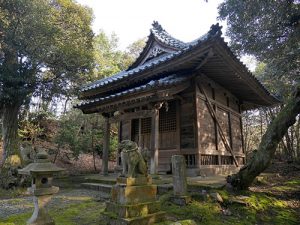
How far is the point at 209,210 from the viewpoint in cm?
574

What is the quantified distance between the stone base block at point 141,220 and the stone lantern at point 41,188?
110cm

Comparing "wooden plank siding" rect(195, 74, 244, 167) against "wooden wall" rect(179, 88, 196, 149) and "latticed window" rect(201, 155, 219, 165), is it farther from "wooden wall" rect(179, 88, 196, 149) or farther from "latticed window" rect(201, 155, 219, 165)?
"wooden wall" rect(179, 88, 196, 149)

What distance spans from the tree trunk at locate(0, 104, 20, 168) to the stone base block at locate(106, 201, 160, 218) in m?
8.69

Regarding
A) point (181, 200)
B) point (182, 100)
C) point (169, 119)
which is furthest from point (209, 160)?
point (181, 200)

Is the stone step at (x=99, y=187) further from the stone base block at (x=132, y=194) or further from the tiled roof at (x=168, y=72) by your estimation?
the stone base block at (x=132, y=194)

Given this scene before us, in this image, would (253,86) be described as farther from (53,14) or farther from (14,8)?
(14,8)

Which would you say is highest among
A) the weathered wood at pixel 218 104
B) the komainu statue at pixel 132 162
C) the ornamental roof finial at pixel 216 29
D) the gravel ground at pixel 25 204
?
the ornamental roof finial at pixel 216 29

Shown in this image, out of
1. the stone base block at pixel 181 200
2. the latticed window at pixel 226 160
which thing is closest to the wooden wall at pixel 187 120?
the latticed window at pixel 226 160

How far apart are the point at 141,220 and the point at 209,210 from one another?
2149 mm

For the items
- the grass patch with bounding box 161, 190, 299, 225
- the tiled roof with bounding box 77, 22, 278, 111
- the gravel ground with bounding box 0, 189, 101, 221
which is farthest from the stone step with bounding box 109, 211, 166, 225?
the tiled roof with bounding box 77, 22, 278, 111

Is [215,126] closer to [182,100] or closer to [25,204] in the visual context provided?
[182,100]

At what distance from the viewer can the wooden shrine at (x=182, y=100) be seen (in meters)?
8.54

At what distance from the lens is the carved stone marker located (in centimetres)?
432

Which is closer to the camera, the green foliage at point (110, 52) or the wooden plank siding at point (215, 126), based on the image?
the wooden plank siding at point (215, 126)
